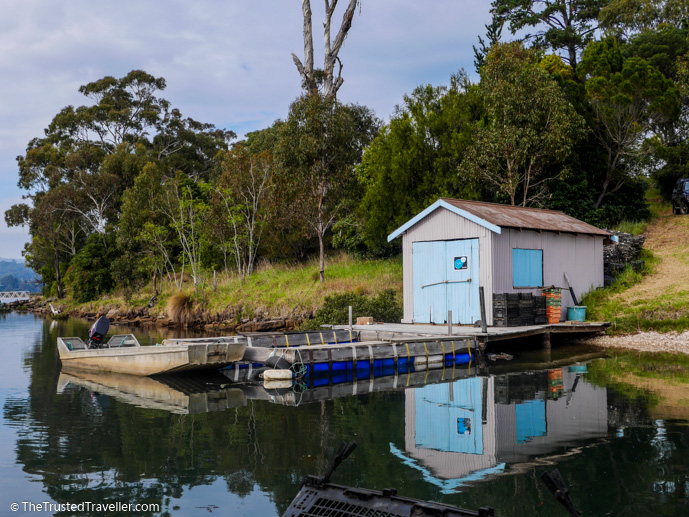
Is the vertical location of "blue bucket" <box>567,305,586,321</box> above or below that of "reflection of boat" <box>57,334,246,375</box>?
above

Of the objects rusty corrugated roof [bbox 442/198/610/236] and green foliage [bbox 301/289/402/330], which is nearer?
rusty corrugated roof [bbox 442/198/610/236]

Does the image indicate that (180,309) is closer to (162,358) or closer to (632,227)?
(162,358)

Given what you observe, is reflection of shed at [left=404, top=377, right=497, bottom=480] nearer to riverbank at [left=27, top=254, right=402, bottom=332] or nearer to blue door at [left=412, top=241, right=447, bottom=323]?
blue door at [left=412, top=241, right=447, bottom=323]

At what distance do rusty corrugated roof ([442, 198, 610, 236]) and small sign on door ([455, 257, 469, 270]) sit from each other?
154cm

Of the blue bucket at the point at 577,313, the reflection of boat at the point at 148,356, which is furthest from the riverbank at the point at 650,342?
the reflection of boat at the point at 148,356

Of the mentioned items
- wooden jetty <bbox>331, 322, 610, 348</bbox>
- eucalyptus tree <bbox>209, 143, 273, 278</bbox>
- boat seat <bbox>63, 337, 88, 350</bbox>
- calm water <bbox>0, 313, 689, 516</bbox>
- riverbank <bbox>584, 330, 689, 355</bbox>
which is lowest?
calm water <bbox>0, 313, 689, 516</bbox>

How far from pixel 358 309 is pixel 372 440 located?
14.3 meters

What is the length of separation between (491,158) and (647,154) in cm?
938

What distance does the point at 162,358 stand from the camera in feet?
53.5

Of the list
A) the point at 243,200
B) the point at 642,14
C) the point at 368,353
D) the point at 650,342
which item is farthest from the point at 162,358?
the point at 642,14

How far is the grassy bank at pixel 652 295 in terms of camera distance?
20.6m

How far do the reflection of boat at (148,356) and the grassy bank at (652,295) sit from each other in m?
13.1

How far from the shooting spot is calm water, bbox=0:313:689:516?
7.37 meters

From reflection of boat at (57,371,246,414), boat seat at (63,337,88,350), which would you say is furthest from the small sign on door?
boat seat at (63,337,88,350)
